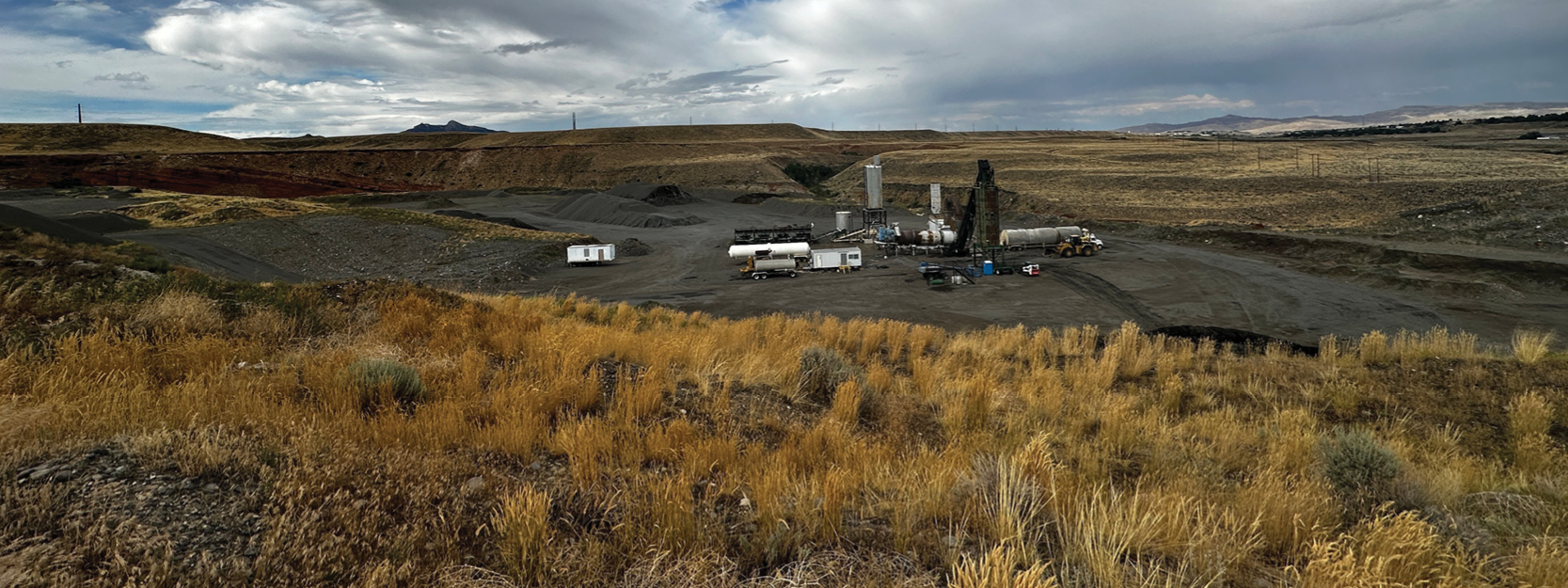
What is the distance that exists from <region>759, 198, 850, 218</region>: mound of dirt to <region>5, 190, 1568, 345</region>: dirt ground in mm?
20107

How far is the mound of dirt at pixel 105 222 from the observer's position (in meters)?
33.8

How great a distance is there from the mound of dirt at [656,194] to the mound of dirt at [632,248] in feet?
76.2

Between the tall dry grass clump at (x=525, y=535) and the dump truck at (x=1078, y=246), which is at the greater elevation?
the dump truck at (x=1078, y=246)

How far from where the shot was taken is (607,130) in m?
139

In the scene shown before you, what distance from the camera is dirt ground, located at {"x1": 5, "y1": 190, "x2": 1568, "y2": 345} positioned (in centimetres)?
2294

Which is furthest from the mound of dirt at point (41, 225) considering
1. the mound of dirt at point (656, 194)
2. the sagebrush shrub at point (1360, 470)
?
the mound of dirt at point (656, 194)

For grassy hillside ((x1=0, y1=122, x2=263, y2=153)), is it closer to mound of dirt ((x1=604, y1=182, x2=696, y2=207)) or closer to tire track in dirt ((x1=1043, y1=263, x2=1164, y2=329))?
mound of dirt ((x1=604, y1=182, x2=696, y2=207))

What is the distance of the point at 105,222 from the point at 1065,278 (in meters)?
52.1

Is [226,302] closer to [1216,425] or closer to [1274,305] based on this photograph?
[1216,425]

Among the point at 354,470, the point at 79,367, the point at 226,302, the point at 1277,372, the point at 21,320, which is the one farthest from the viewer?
Answer: the point at 1277,372

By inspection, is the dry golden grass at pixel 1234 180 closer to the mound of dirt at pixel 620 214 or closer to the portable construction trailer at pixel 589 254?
the mound of dirt at pixel 620 214

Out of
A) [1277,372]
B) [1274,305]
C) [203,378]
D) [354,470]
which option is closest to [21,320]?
[203,378]

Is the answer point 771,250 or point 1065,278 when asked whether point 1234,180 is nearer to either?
point 1065,278

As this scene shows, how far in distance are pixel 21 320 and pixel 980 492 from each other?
994 centimetres
